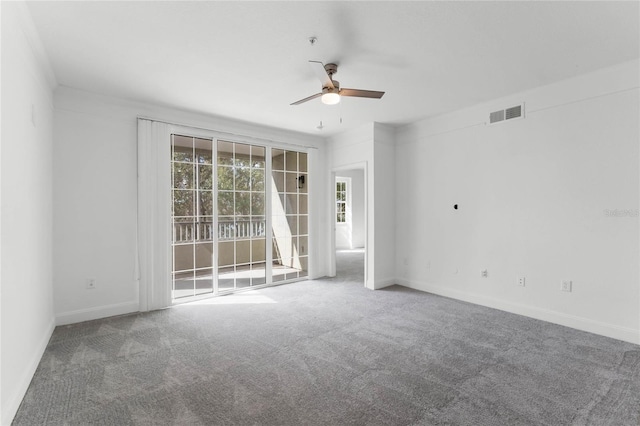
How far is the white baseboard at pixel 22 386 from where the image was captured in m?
1.98

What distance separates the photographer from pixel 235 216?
5.10 m

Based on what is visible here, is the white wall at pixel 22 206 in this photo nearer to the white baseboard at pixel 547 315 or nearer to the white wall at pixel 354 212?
the white baseboard at pixel 547 315

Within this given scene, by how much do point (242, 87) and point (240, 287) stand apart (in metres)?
3.10

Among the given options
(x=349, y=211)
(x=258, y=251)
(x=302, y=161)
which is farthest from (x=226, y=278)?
(x=349, y=211)

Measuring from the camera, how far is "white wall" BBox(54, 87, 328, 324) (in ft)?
12.1

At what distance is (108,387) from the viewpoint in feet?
7.88

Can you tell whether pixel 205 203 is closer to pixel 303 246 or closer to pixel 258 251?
pixel 258 251

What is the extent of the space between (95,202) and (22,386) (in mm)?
2186

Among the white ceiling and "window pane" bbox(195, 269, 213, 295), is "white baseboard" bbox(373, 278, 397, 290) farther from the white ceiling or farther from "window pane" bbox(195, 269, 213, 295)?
the white ceiling

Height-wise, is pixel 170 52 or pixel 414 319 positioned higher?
pixel 170 52

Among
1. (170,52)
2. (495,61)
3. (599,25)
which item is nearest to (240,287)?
(170,52)

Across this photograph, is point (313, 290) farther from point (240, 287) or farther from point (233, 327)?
point (233, 327)

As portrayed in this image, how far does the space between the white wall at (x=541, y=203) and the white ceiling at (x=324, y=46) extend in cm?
45

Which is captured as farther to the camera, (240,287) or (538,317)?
(240,287)
